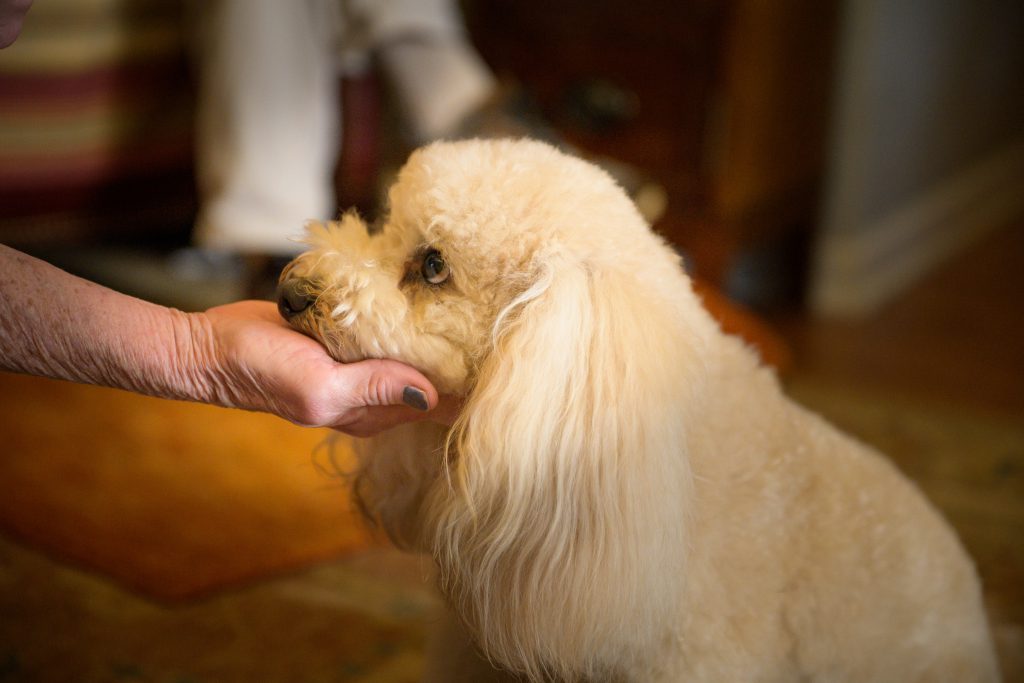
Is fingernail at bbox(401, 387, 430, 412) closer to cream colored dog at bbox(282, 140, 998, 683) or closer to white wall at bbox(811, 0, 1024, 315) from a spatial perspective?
cream colored dog at bbox(282, 140, 998, 683)

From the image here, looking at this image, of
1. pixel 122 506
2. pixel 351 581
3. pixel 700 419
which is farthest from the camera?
pixel 122 506

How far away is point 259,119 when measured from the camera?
183cm

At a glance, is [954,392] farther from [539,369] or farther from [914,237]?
[539,369]

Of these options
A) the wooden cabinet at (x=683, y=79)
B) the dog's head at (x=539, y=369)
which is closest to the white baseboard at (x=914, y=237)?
the wooden cabinet at (x=683, y=79)

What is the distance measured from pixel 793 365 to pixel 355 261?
5.02ft

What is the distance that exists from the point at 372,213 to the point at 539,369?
1.60 metres

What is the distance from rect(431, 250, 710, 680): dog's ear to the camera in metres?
0.74

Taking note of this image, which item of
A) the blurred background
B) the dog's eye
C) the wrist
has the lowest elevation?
the blurred background

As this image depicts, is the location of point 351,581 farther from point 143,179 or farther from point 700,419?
point 143,179

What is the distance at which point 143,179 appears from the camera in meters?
1.94

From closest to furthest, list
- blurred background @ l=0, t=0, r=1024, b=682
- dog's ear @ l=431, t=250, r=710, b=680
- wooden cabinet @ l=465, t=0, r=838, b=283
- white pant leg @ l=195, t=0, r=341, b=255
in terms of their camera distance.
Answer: dog's ear @ l=431, t=250, r=710, b=680, blurred background @ l=0, t=0, r=1024, b=682, white pant leg @ l=195, t=0, r=341, b=255, wooden cabinet @ l=465, t=0, r=838, b=283

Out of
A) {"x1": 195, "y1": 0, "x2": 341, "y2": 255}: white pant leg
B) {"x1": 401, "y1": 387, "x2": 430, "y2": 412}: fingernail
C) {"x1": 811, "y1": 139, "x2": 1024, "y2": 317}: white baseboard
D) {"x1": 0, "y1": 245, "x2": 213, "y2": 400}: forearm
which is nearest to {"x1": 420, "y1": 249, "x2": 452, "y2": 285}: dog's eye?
{"x1": 401, "y1": 387, "x2": 430, "y2": 412}: fingernail

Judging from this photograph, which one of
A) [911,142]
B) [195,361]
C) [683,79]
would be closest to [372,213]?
[683,79]

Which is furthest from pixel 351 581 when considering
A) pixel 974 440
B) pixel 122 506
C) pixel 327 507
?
pixel 974 440
